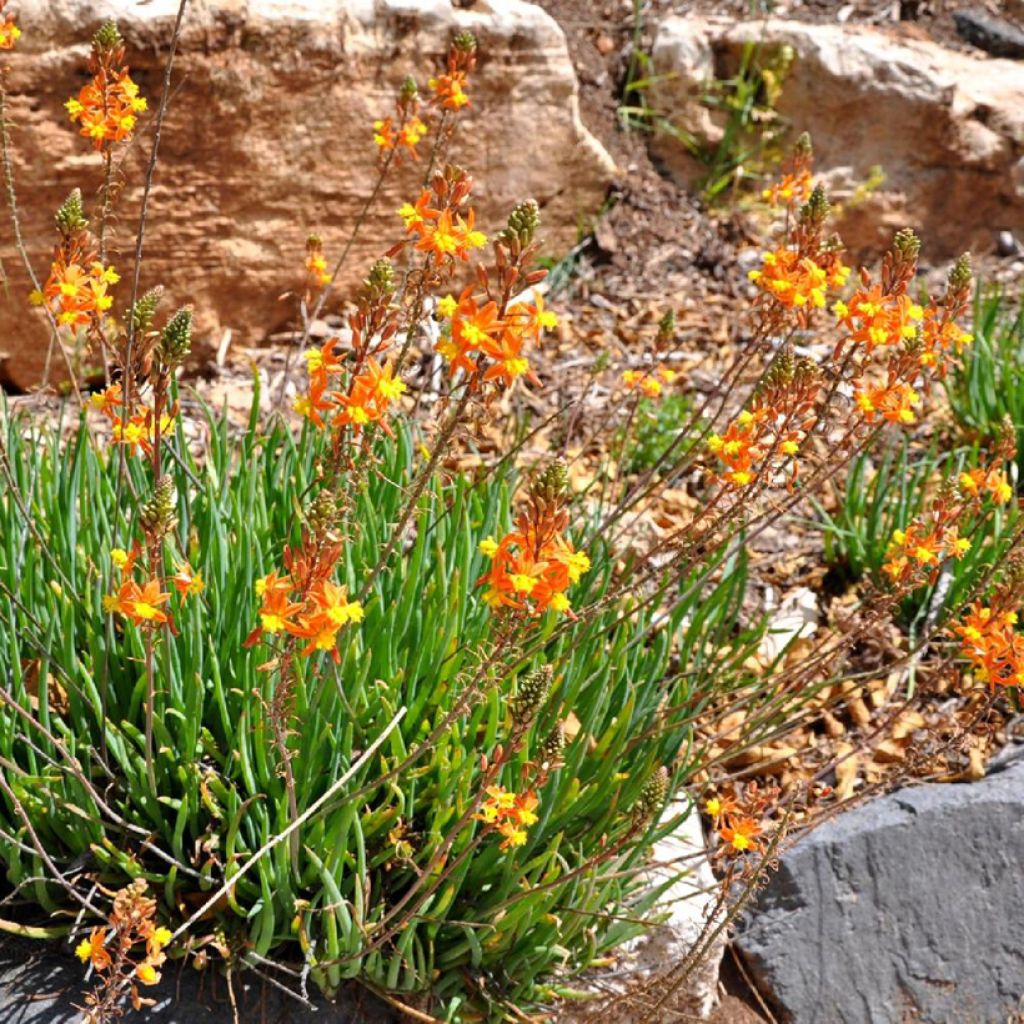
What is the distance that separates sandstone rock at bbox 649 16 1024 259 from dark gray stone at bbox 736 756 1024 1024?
3.57 meters

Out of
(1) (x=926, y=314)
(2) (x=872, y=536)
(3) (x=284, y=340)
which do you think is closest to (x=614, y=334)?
(3) (x=284, y=340)

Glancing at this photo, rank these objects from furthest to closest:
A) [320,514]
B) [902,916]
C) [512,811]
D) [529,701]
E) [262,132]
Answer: [262,132], [902,916], [512,811], [529,701], [320,514]

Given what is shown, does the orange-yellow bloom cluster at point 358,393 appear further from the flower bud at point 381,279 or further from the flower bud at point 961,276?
the flower bud at point 961,276

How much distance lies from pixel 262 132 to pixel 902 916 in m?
3.43

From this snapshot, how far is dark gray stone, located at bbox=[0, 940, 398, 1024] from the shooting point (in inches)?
98.1

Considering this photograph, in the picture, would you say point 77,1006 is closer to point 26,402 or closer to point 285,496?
point 285,496

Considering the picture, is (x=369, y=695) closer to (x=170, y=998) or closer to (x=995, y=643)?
(x=170, y=998)

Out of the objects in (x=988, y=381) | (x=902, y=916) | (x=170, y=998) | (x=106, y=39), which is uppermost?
(x=106, y=39)

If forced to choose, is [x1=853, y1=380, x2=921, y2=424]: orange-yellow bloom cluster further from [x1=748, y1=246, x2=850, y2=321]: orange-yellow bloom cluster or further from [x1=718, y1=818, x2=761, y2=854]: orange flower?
[x1=718, y1=818, x2=761, y2=854]: orange flower

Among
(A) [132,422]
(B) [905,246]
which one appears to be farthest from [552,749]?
(B) [905,246]

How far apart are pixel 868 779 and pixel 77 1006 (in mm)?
2365

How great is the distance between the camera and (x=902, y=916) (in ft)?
11.0

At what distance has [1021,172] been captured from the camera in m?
6.11

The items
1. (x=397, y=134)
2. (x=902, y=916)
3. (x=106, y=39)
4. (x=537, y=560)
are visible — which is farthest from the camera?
→ (x=902, y=916)
